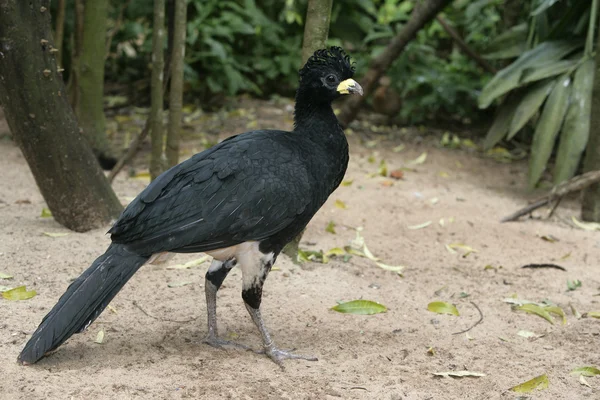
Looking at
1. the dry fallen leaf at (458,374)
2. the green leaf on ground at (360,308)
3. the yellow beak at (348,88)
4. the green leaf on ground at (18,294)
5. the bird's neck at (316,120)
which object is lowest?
the green leaf on ground at (360,308)

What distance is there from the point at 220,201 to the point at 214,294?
624 mm

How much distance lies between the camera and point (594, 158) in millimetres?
6203

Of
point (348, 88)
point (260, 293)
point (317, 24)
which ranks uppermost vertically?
point (317, 24)

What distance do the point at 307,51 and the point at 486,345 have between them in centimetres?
215

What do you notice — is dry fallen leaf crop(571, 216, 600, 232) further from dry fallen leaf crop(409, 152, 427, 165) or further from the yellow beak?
→ the yellow beak

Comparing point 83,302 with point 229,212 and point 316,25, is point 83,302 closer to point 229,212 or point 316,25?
point 229,212

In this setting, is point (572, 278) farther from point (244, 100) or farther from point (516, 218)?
point (244, 100)

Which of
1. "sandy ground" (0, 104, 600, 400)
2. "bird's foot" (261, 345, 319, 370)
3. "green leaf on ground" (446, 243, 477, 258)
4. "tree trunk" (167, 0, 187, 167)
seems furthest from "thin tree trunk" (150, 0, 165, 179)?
"green leaf on ground" (446, 243, 477, 258)

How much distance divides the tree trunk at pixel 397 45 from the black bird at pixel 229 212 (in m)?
3.79

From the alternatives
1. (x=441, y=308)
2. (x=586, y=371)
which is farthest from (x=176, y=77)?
(x=586, y=371)

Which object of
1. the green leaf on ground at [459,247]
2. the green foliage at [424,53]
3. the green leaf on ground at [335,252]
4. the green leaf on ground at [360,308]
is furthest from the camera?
the green foliage at [424,53]

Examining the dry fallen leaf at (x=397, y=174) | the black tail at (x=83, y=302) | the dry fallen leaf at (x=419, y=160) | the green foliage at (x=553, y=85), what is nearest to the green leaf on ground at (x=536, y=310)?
the green foliage at (x=553, y=85)

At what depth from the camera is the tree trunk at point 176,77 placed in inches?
199

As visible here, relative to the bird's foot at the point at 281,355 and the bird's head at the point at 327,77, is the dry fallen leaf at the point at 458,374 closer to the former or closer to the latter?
the bird's foot at the point at 281,355
